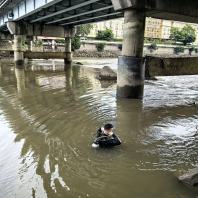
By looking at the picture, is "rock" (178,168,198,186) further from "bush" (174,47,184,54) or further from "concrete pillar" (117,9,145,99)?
"bush" (174,47,184,54)

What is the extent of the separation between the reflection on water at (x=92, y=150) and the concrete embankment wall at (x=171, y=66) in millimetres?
2219

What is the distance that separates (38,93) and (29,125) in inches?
243

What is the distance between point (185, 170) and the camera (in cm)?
641

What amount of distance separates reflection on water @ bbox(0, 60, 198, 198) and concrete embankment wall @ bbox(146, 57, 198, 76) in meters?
2.22

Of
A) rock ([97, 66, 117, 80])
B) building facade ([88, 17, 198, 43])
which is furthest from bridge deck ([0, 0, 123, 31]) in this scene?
building facade ([88, 17, 198, 43])

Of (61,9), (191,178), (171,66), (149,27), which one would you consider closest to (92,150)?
(191,178)

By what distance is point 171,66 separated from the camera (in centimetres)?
1622

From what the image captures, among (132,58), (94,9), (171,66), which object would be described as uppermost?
(94,9)

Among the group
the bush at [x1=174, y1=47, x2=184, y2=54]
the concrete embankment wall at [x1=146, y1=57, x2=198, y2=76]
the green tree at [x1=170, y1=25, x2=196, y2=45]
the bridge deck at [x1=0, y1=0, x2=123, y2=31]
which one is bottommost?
the bush at [x1=174, y1=47, x2=184, y2=54]

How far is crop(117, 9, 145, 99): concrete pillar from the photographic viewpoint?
14.0 m

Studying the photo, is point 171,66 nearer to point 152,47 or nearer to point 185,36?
point 152,47

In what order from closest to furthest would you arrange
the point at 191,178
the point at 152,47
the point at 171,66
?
the point at 191,178, the point at 171,66, the point at 152,47

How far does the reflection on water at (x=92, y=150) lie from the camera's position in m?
5.70

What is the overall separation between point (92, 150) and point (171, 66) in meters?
9.96
